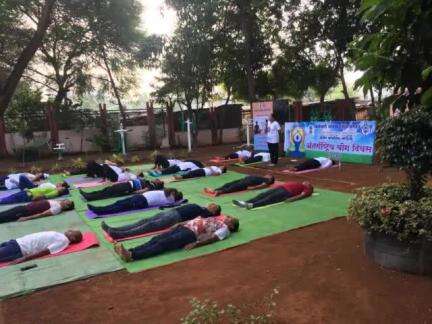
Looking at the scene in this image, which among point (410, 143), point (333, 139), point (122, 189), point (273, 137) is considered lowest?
point (122, 189)

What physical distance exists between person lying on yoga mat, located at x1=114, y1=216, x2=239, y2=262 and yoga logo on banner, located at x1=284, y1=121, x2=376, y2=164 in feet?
19.6

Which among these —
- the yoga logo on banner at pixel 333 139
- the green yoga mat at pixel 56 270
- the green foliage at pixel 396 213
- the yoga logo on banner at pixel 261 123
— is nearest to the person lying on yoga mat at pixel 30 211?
the green yoga mat at pixel 56 270

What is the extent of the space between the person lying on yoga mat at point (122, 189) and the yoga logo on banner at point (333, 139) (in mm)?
5302

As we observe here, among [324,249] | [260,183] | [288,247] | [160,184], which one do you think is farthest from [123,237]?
[260,183]

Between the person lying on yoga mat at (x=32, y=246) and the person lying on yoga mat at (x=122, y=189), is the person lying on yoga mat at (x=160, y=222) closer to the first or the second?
the person lying on yoga mat at (x=32, y=246)

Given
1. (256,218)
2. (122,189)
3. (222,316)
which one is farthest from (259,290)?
(122,189)

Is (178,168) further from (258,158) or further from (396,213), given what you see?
(396,213)

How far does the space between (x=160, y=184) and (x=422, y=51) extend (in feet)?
21.3

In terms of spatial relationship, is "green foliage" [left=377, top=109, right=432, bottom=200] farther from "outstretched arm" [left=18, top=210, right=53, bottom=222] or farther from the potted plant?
"outstretched arm" [left=18, top=210, right=53, bottom=222]

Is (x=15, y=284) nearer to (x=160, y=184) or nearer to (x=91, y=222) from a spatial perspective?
(x=91, y=222)

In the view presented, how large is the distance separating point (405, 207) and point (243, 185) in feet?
15.1

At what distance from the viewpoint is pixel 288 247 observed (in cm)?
484

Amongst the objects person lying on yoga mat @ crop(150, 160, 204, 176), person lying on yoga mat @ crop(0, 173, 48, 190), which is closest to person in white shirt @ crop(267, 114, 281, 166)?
person lying on yoga mat @ crop(150, 160, 204, 176)

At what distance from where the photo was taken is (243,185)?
8.12 metres
